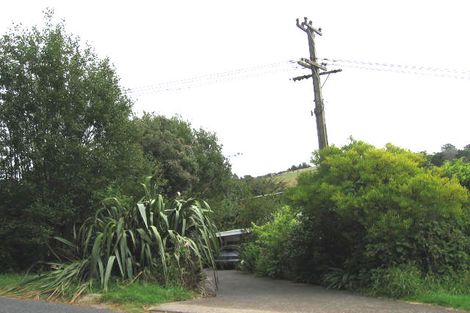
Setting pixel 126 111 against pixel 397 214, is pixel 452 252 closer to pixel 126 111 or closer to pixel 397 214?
pixel 397 214

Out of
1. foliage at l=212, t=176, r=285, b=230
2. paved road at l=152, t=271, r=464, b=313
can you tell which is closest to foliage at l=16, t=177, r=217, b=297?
paved road at l=152, t=271, r=464, b=313

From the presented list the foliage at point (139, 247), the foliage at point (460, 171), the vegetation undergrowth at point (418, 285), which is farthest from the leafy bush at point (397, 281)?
the foliage at point (139, 247)

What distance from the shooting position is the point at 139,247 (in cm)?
1202

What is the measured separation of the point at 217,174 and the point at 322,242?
2180 centimetres

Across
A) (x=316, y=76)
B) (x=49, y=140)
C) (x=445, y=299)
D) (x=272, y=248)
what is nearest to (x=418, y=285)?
(x=445, y=299)

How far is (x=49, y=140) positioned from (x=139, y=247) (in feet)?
12.1

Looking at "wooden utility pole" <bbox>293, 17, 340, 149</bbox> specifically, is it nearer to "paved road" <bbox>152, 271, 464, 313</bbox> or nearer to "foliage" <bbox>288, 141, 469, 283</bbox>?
"foliage" <bbox>288, 141, 469, 283</bbox>

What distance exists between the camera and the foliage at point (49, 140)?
13469mm

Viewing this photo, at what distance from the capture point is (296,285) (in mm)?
13992

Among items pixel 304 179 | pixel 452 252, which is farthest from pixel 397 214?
pixel 304 179

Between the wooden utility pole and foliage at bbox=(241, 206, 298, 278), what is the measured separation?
3.20m

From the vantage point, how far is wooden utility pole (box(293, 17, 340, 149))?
65.8 ft

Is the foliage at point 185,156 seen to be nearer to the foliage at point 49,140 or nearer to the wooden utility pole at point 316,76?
the wooden utility pole at point 316,76

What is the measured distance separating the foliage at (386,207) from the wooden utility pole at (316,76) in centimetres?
623
